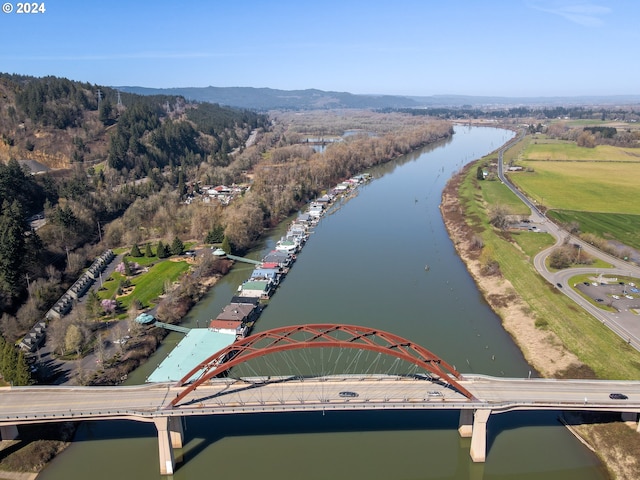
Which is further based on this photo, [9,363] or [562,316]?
[562,316]

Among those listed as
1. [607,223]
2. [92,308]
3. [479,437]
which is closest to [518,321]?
[479,437]

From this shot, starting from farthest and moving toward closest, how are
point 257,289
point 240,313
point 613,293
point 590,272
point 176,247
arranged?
point 176,247, point 590,272, point 257,289, point 613,293, point 240,313

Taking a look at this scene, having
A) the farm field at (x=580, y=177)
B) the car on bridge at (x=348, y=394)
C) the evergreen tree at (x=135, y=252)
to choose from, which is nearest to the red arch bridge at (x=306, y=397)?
the car on bridge at (x=348, y=394)

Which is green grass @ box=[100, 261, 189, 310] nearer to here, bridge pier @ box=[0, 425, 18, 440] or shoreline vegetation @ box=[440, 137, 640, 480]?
bridge pier @ box=[0, 425, 18, 440]

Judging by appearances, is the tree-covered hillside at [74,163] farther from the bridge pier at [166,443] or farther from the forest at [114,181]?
the bridge pier at [166,443]

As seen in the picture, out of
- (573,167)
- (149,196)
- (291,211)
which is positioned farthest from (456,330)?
(573,167)

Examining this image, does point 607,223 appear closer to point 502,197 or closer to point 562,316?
point 502,197

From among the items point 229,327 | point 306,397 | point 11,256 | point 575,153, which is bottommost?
point 229,327
